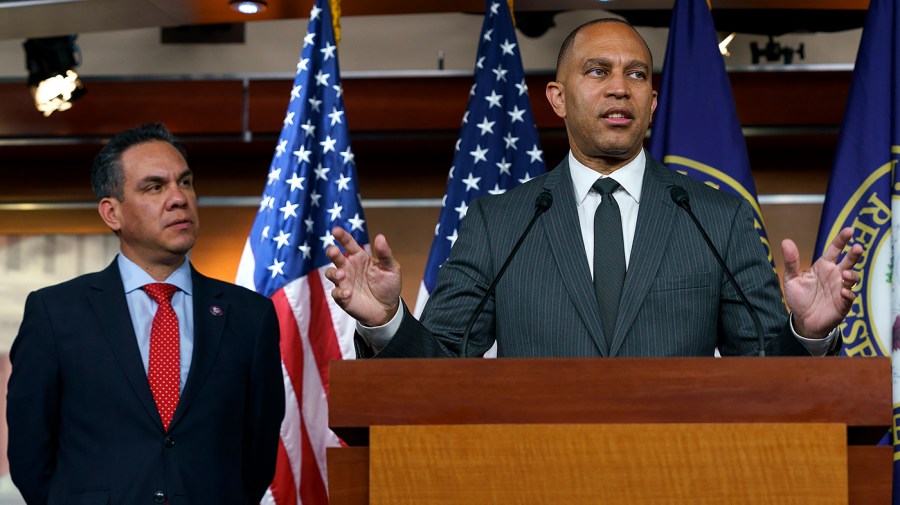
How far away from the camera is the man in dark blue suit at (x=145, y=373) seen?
264 centimetres

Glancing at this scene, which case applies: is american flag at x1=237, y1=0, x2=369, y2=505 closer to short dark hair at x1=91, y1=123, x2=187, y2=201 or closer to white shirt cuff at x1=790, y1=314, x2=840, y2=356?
short dark hair at x1=91, y1=123, x2=187, y2=201

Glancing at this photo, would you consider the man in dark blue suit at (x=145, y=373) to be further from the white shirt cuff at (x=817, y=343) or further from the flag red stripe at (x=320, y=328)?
the white shirt cuff at (x=817, y=343)

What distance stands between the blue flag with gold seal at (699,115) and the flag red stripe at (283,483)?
1604 millimetres

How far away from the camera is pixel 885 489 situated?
4.74 feet

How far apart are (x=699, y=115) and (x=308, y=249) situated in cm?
142

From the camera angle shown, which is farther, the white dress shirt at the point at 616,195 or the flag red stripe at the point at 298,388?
the flag red stripe at the point at 298,388

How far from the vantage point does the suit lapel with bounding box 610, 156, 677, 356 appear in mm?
1961

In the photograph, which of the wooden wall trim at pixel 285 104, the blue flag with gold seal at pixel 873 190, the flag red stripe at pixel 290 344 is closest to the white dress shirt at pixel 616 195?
the blue flag with gold seal at pixel 873 190

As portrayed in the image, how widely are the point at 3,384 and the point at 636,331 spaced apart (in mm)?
4116

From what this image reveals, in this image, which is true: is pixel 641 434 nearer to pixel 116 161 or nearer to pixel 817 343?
pixel 817 343

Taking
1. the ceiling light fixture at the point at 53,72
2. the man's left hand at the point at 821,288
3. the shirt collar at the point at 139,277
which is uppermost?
the ceiling light fixture at the point at 53,72

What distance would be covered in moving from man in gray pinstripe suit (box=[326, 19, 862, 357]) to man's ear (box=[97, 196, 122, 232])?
1.21 m

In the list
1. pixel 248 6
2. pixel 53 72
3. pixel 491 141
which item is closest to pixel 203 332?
pixel 491 141

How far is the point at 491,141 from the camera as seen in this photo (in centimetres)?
388
